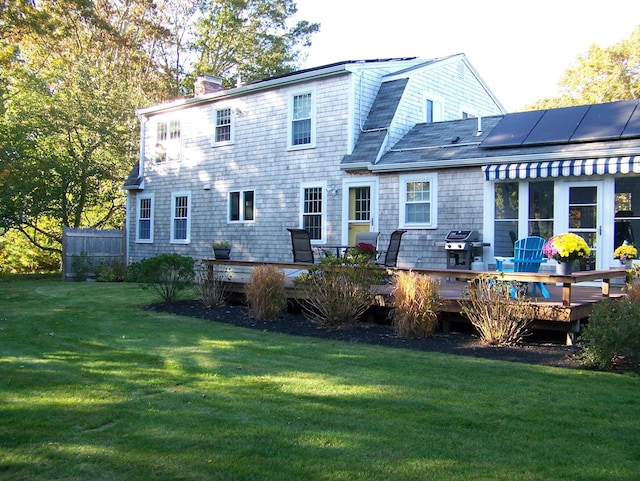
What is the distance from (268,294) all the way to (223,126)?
374 inches

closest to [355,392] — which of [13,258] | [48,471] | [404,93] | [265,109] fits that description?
[48,471]

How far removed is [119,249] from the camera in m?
20.6

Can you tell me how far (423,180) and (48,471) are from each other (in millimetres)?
11071

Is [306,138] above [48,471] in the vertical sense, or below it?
above

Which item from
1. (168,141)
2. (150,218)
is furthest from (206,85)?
(150,218)

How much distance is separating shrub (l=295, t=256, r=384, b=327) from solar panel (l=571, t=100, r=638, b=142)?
545 centimetres

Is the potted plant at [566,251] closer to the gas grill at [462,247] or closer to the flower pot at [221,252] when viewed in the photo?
the gas grill at [462,247]

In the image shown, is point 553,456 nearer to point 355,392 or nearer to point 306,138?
point 355,392

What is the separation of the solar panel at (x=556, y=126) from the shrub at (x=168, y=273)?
7143 millimetres

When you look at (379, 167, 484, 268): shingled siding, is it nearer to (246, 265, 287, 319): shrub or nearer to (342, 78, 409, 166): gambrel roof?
(342, 78, 409, 166): gambrel roof

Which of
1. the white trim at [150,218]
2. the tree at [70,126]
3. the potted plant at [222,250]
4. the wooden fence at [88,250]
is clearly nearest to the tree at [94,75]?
the tree at [70,126]

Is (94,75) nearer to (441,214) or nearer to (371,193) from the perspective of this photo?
(371,193)

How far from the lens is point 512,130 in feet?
42.5

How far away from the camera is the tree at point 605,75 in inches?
1143
